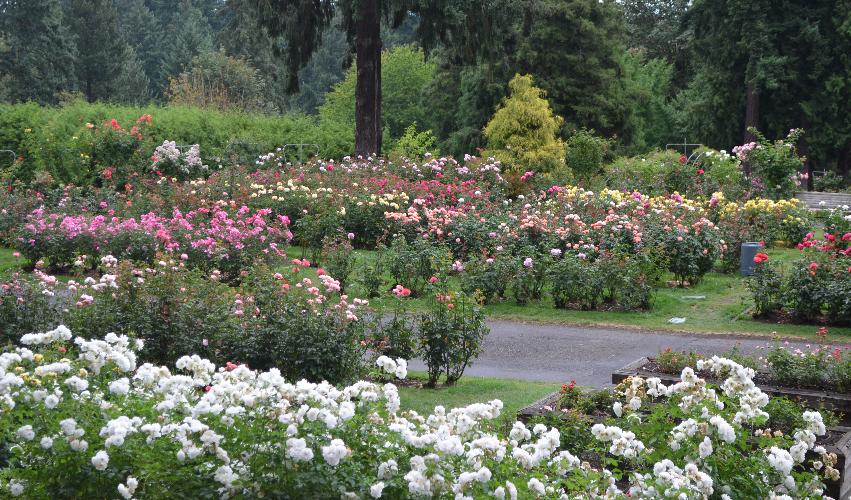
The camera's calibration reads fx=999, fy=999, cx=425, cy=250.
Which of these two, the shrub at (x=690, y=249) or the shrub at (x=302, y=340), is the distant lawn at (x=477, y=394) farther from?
the shrub at (x=690, y=249)

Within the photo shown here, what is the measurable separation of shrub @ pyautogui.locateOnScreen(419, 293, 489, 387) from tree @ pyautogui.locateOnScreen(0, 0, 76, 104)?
42677 millimetres

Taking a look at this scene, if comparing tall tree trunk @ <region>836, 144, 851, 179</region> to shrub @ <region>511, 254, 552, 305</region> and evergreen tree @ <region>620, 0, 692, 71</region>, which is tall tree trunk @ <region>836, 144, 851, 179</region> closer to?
evergreen tree @ <region>620, 0, 692, 71</region>

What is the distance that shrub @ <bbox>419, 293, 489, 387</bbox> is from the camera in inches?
332

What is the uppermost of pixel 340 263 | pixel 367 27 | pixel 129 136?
pixel 367 27

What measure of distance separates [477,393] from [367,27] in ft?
52.2

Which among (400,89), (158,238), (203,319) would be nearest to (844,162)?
(400,89)

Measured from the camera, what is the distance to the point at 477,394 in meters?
8.09

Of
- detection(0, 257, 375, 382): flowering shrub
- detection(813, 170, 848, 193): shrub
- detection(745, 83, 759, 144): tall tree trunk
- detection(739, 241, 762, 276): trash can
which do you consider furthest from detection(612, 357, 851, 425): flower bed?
detection(745, 83, 759, 144): tall tree trunk

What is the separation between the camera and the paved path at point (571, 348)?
918 cm

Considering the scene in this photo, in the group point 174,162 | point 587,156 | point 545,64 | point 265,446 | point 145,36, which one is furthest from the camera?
point 145,36

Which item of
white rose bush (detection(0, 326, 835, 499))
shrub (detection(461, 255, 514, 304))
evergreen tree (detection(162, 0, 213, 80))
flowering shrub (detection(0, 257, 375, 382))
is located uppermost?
evergreen tree (detection(162, 0, 213, 80))

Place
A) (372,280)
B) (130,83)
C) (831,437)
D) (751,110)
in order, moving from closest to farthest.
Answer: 1. (831,437)
2. (372,280)
3. (751,110)
4. (130,83)

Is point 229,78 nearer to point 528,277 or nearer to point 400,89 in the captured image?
point 400,89

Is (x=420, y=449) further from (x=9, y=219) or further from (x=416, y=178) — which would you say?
(x=416, y=178)
